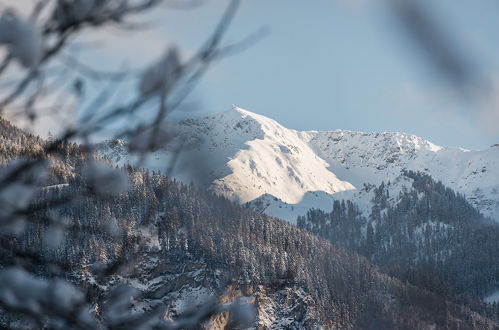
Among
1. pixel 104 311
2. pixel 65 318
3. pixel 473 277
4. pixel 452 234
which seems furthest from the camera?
pixel 452 234

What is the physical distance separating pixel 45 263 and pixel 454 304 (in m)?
91.8

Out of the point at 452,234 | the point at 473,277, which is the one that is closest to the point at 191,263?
the point at 473,277

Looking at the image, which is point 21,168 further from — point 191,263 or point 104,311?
point 191,263

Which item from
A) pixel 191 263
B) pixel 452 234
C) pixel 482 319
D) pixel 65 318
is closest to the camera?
pixel 65 318

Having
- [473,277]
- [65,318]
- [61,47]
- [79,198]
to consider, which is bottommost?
[65,318]

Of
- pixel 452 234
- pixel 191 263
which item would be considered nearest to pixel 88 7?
pixel 191 263

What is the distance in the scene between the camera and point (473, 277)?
106 meters

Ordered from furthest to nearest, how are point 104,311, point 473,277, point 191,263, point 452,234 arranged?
point 452,234 → point 473,277 → point 191,263 → point 104,311

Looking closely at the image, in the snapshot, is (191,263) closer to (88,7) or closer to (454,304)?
(454,304)

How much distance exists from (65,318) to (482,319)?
290 ft

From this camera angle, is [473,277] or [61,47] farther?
[473,277]

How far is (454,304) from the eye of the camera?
88.3 m

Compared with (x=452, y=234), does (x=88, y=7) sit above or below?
below

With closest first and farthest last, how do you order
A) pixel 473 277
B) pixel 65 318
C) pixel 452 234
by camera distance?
1. pixel 65 318
2. pixel 473 277
3. pixel 452 234
